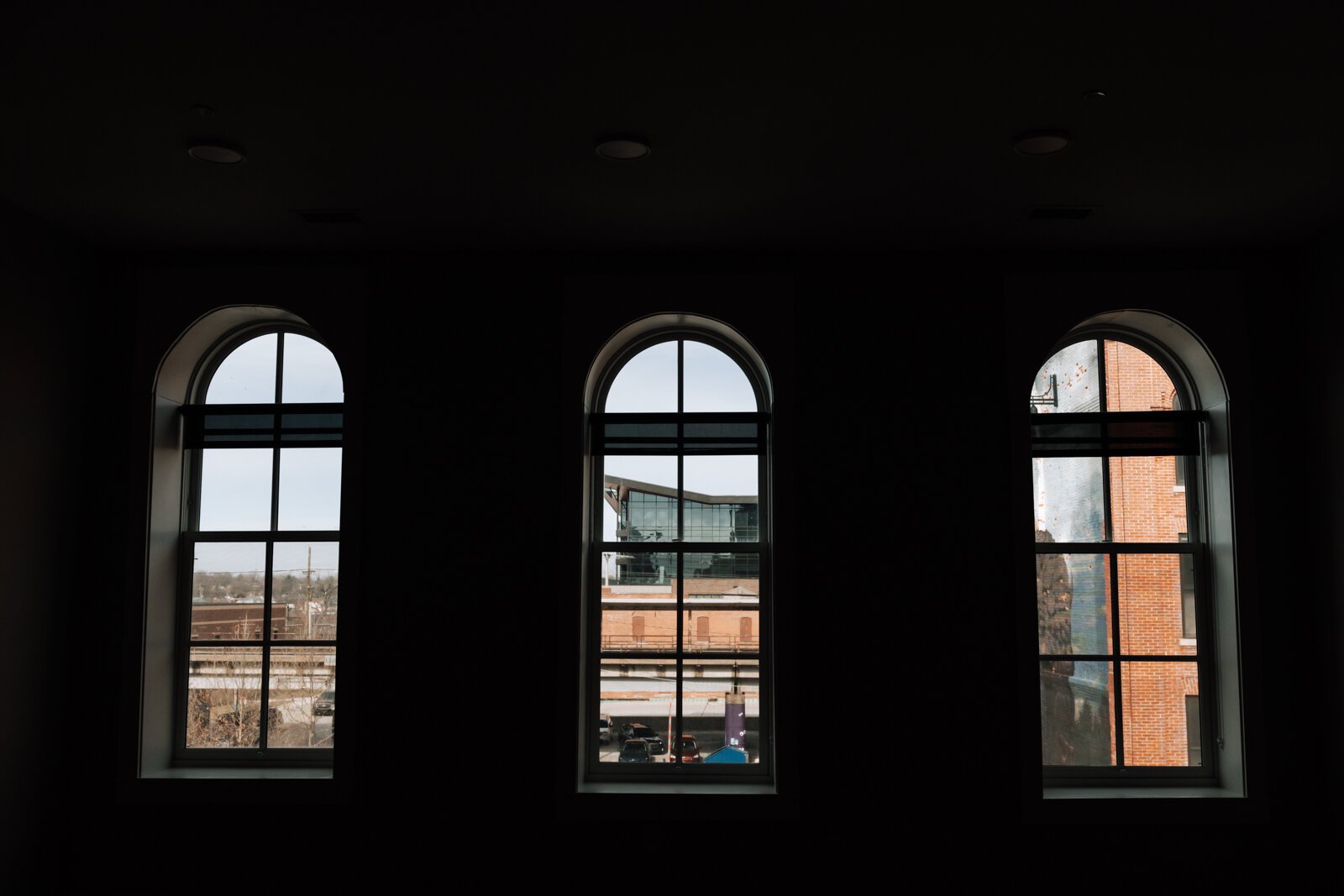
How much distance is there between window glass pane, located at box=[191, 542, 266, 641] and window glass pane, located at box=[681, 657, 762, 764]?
2.08m

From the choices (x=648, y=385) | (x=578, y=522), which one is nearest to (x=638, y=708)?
(x=578, y=522)

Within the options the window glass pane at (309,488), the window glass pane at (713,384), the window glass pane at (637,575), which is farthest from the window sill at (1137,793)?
the window glass pane at (309,488)

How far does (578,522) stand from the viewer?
453cm

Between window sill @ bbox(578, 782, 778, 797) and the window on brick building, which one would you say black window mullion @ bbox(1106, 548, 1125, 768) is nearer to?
the window on brick building

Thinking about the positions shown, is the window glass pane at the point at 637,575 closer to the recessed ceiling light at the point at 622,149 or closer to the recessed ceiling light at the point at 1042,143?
the recessed ceiling light at the point at 622,149

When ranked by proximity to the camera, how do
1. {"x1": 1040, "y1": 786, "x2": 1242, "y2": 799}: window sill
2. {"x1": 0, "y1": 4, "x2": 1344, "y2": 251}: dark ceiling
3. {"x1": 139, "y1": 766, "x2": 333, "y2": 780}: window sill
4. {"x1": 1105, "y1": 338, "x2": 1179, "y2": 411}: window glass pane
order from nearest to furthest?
{"x1": 0, "y1": 4, "x2": 1344, "y2": 251}: dark ceiling, {"x1": 1040, "y1": 786, "x2": 1242, "y2": 799}: window sill, {"x1": 139, "y1": 766, "x2": 333, "y2": 780}: window sill, {"x1": 1105, "y1": 338, "x2": 1179, "y2": 411}: window glass pane

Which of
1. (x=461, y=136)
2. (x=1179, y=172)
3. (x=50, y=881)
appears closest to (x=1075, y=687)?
(x=1179, y=172)

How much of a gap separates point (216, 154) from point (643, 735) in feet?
9.88

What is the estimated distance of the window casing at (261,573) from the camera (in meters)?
4.72

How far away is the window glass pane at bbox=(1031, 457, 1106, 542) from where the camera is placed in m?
4.72

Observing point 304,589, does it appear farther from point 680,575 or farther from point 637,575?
point 680,575

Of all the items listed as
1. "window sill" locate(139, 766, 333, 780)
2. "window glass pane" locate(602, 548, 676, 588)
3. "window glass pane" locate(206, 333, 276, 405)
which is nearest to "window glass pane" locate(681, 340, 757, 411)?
"window glass pane" locate(602, 548, 676, 588)

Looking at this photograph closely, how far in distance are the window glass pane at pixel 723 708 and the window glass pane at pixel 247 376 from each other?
246 cm

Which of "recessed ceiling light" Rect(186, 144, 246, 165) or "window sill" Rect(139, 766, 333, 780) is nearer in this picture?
"recessed ceiling light" Rect(186, 144, 246, 165)
